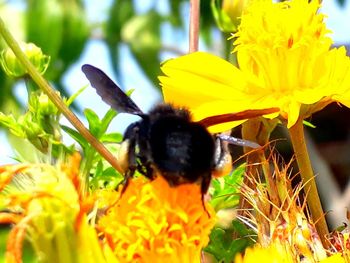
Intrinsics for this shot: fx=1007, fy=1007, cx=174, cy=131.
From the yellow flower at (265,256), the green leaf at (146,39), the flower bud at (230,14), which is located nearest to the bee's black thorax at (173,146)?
the yellow flower at (265,256)

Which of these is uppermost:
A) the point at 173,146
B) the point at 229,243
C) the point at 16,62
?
the point at 16,62

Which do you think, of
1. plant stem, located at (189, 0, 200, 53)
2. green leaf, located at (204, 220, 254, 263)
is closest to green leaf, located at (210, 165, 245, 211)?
green leaf, located at (204, 220, 254, 263)

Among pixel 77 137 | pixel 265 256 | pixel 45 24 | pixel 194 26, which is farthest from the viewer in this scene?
pixel 45 24

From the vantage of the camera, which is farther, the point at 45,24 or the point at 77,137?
the point at 45,24

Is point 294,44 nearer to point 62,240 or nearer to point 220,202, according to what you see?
point 220,202

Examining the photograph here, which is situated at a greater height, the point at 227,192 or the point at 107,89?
the point at 107,89

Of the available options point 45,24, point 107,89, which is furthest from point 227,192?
point 45,24

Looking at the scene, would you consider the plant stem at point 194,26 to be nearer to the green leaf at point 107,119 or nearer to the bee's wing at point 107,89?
the green leaf at point 107,119

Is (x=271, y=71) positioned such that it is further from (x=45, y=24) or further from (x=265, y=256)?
(x=45, y=24)

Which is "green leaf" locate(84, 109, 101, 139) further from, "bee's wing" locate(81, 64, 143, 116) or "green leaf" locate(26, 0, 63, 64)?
"green leaf" locate(26, 0, 63, 64)
